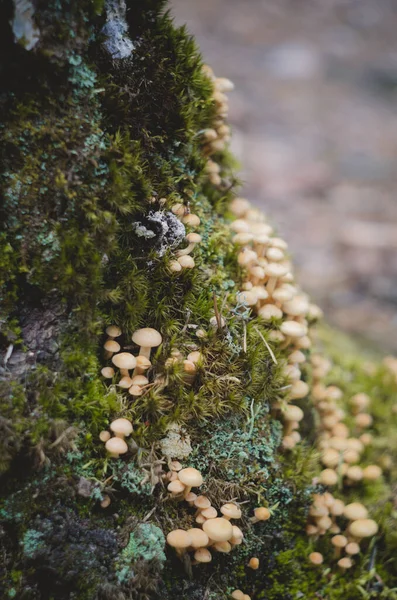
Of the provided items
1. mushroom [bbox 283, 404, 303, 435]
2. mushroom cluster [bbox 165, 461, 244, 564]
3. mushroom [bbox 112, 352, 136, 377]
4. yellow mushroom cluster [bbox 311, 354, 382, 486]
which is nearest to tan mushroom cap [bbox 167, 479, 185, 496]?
mushroom cluster [bbox 165, 461, 244, 564]

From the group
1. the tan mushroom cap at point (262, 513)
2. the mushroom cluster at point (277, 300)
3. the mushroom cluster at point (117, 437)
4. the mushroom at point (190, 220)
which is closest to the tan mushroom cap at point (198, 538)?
the tan mushroom cap at point (262, 513)

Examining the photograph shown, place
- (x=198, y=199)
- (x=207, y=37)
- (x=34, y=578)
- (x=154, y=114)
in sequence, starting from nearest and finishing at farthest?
(x=34, y=578) → (x=154, y=114) → (x=198, y=199) → (x=207, y=37)

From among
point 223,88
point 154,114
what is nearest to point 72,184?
point 154,114

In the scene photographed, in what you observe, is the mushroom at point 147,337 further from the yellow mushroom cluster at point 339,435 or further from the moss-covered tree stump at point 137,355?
the yellow mushroom cluster at point 339,435

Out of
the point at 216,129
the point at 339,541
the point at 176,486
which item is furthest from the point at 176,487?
the point at 216,129

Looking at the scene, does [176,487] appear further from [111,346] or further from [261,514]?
[111,346]

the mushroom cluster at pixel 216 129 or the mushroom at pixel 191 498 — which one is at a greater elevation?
the mushroom cluster at pixel 216 129

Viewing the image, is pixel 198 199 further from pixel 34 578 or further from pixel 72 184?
pixel 34 578
